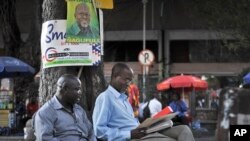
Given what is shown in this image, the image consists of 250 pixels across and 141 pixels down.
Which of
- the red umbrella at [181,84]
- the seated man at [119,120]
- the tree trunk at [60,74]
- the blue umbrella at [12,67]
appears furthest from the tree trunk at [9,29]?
the seated man at [119,120]

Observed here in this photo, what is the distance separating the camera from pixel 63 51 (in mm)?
6891

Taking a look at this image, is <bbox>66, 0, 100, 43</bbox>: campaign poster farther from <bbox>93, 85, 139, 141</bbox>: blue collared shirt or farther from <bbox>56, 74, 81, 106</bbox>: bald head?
<bbox>56, 74, 81, 106</bbox>: bald head

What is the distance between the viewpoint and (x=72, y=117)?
4.86 metres

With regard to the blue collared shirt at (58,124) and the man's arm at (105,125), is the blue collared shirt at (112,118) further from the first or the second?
the blue collared shirt at (58,124)

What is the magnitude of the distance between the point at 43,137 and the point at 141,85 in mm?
18209

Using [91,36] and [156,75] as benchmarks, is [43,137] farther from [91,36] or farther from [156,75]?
[156,75]

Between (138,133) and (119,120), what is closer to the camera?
(138,133)

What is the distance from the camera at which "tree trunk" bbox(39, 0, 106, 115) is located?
716cm

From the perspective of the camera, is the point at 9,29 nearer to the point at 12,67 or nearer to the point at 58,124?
the point at 12,67

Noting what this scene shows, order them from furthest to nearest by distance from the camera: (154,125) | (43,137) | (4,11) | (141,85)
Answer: (141,85) → (4,11) → (154,125) → (43,137)

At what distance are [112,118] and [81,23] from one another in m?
2.01

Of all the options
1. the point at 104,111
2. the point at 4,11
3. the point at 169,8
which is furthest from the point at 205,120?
the point at 104,111

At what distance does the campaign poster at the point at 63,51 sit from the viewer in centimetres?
687

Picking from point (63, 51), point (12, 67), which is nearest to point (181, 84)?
point (12, 67)
